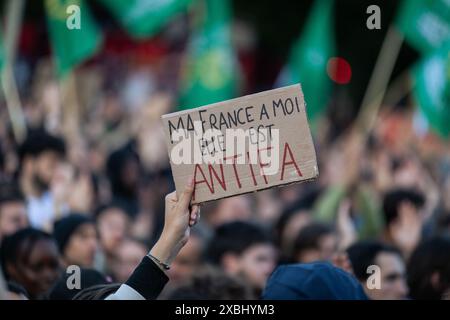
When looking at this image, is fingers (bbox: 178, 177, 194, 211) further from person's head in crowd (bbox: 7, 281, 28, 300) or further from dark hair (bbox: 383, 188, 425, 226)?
dark hair (bbox: 383, 188, 425, 226)

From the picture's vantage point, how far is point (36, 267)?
5781 mm

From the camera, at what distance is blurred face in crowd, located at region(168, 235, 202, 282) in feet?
23.7

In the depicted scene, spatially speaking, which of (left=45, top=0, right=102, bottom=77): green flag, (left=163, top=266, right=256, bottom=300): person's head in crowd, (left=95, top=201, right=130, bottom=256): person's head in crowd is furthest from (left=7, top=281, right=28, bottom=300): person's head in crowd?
(left=45, top=0, right=102, bottom=77): green flag

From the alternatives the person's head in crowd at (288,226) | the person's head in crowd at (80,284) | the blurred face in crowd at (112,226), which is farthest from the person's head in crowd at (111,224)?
the person's head in crowd at (80,284)

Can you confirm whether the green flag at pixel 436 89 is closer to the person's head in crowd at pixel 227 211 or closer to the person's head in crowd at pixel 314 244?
the person's head in crowd at pixel 227 211

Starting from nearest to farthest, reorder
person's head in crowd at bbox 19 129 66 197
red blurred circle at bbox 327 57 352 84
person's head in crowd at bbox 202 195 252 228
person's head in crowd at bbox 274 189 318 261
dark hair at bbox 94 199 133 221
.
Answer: dark hair at bbox 94 199 133 221, person's head in crowd at bbox 274 189 318 261, person's head in crowd at bbox 19 129 66 197, person's head in crowd at bbox 202 195 252 228, red blurred circle at bbox 327 57 352 84

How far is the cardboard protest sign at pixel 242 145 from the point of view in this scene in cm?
418

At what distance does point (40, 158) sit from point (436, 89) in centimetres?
471

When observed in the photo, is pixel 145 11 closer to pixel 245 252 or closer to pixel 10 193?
pixel 10 193

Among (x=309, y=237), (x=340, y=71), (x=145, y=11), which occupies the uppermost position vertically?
(x=340, y=71)

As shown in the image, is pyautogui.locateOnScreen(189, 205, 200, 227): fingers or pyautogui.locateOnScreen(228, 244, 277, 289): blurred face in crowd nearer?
pyautogui.locateOnScreen(189, 205, 200, 227): fingers

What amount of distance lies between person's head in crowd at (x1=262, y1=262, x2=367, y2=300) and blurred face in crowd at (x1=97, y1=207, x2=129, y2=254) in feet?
13.2

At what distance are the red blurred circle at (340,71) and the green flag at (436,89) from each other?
40.8 feet

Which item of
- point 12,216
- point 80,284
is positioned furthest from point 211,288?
point 12,216
